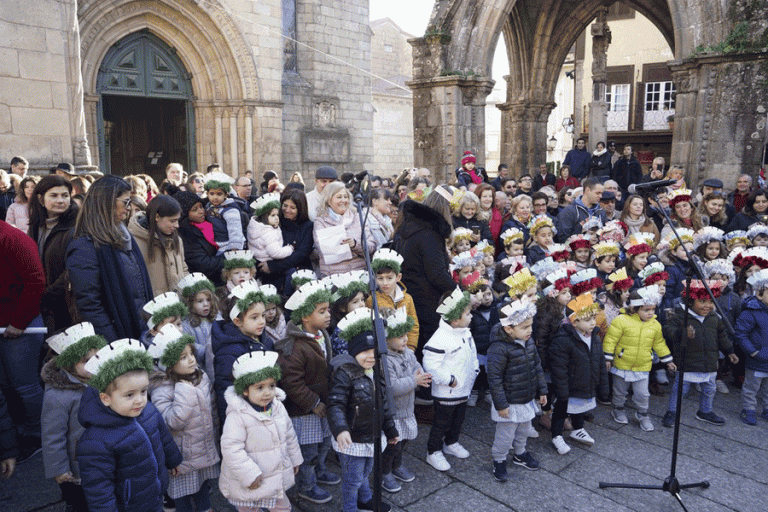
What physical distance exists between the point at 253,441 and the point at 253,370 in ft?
1.35

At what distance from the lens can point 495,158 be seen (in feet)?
172

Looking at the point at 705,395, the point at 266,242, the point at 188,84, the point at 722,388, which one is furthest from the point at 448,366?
the point at 188,84

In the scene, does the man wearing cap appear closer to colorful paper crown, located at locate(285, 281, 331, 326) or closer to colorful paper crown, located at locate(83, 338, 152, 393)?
colorful paper crown, located at locate(285, 281, 331, 326)

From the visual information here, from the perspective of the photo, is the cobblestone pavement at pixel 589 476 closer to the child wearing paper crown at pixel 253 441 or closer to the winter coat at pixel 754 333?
the winter coat at pixel 754 333

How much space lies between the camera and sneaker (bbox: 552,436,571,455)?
462cm

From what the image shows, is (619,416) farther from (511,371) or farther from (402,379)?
(402,379)

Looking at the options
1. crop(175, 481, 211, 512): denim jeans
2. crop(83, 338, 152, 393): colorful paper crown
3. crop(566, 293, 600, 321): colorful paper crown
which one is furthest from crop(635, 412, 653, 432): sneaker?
crop(83, 338, 152, 393): colorful paper crown

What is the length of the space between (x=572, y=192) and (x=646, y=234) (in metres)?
2.42

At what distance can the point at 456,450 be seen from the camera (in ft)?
15.0

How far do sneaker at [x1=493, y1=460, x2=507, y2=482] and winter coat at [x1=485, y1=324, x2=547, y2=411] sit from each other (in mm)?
422

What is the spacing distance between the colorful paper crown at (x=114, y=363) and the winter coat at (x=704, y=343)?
180 inches

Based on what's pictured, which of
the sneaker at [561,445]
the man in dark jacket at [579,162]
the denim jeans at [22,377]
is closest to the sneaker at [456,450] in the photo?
the sneaker at [561,445]

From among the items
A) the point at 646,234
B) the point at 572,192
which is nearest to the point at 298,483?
the point at 646,234

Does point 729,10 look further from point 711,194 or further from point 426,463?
point 426,463
